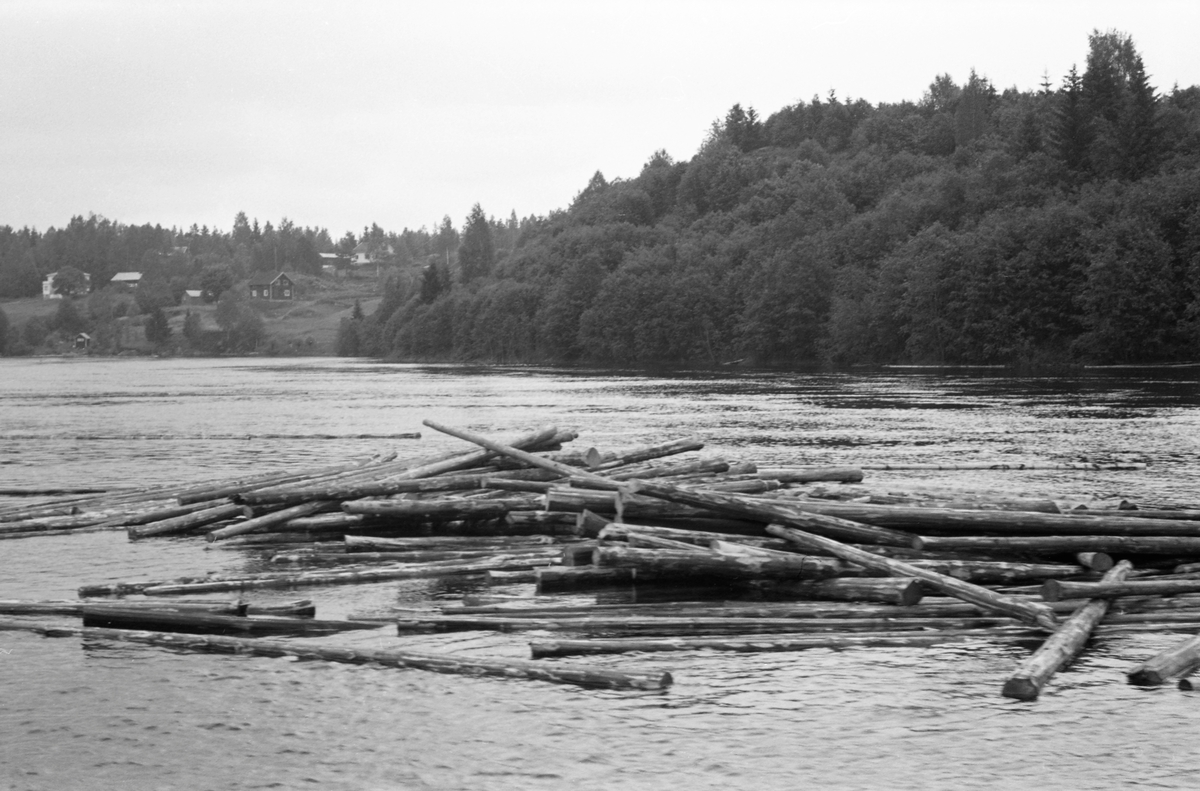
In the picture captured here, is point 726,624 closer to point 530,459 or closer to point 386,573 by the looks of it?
point 386,573

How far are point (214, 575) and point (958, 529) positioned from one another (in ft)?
29.2

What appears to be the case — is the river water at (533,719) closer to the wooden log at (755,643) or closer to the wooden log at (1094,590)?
the wooden log at (755,643)

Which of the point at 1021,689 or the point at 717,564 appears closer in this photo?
the point at 1021,689

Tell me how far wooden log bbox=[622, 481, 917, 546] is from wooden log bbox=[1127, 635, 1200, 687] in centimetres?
353

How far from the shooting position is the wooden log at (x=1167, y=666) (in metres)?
10.6

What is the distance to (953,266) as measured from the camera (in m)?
108

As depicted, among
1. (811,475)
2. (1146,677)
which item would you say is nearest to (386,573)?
(811,475)

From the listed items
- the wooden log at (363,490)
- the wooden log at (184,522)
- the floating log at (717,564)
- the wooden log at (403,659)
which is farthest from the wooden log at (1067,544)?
the wooden log at (184,522)

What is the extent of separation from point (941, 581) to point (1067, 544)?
7.81 ft

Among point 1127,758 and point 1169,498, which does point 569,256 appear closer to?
point 1169,498

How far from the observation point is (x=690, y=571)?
1348cm

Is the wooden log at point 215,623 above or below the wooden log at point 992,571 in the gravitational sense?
below

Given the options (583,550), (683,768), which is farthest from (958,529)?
(683,768)

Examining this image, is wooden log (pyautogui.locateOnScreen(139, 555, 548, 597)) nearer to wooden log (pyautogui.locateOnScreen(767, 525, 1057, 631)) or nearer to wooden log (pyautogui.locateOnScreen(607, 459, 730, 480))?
wooden log (pyautogui.locateOnScreen(767, 525, 1057, 631))
